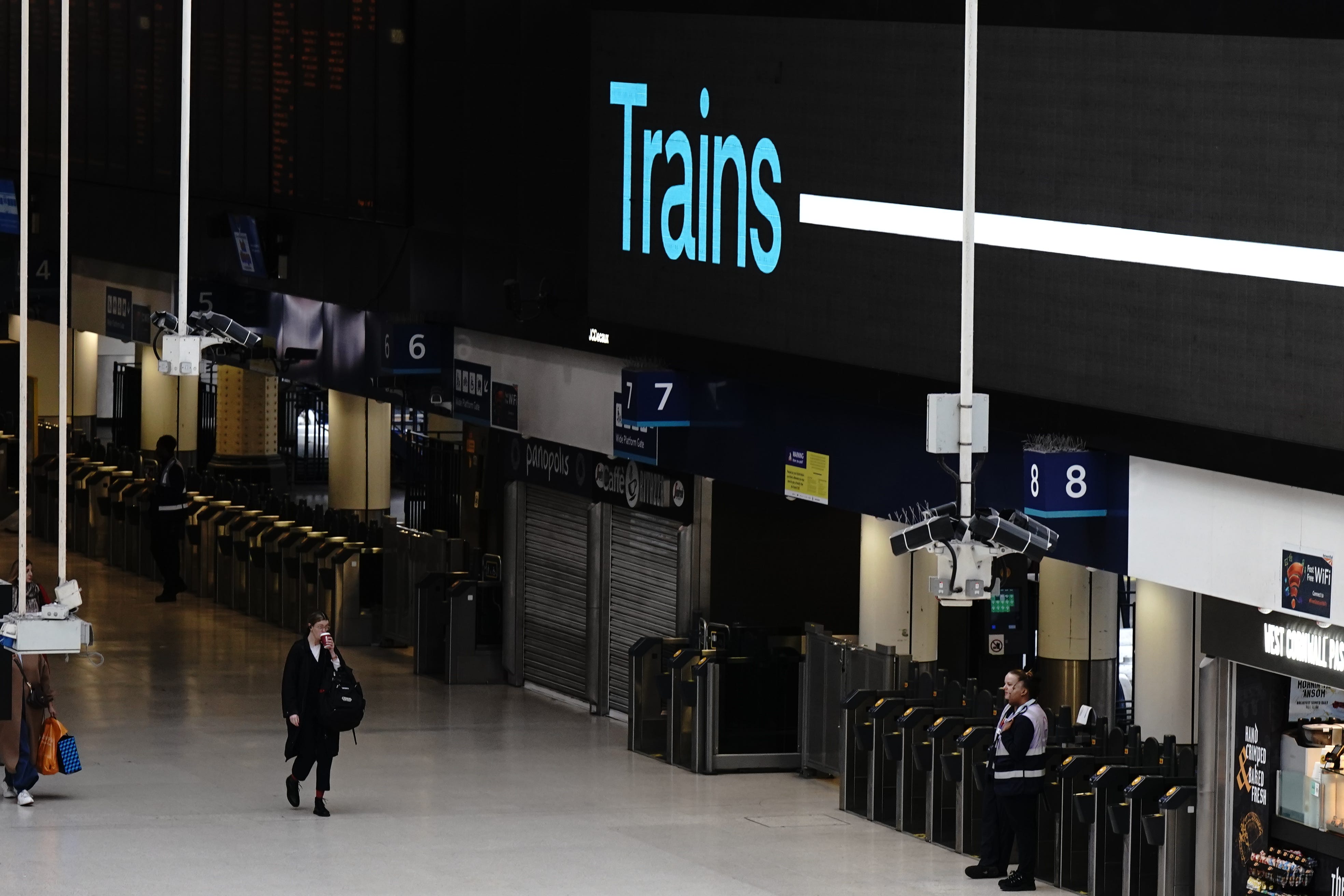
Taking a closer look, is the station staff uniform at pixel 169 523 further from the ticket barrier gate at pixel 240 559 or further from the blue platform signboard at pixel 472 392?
the blue platform signboard at pixel 472 392

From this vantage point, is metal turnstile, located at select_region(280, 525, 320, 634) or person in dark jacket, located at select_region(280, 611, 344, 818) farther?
metal turnstile, located at select_region(280, 525, 320, 634)

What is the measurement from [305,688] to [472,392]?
5.42m

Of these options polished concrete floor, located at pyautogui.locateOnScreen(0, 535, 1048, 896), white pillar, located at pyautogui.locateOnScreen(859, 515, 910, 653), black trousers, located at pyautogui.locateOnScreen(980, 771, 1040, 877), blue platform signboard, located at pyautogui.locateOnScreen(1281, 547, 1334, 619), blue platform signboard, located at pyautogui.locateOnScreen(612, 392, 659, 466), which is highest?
blue platform signboard, located at pyautogui.locateOnScreen(612, 392, 659, 466)

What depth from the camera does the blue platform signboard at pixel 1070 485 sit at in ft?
42.2

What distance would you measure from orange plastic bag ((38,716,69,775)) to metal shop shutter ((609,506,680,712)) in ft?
14.2

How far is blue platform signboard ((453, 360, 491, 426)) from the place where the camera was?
19.9m

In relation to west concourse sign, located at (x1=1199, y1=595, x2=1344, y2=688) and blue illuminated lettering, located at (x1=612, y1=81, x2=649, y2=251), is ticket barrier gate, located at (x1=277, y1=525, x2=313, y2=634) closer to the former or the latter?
blue illuminated lettering, located at (x1=612, y1=81, x2=649, y2=251)

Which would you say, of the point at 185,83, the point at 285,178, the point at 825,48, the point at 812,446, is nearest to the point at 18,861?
the point at 185,83

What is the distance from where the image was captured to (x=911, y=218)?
1366 cm

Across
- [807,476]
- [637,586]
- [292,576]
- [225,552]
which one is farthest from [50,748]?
[225,552]

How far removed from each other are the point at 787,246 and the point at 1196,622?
3316 mm

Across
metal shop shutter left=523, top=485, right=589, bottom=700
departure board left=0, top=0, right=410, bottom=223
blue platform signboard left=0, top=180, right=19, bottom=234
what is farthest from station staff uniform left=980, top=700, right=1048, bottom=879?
blue platform signboard left=0, top=180, right=19, bottom=234

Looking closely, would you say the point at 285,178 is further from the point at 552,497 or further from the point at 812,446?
the point at 812,446

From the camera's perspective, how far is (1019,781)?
13.8 m
